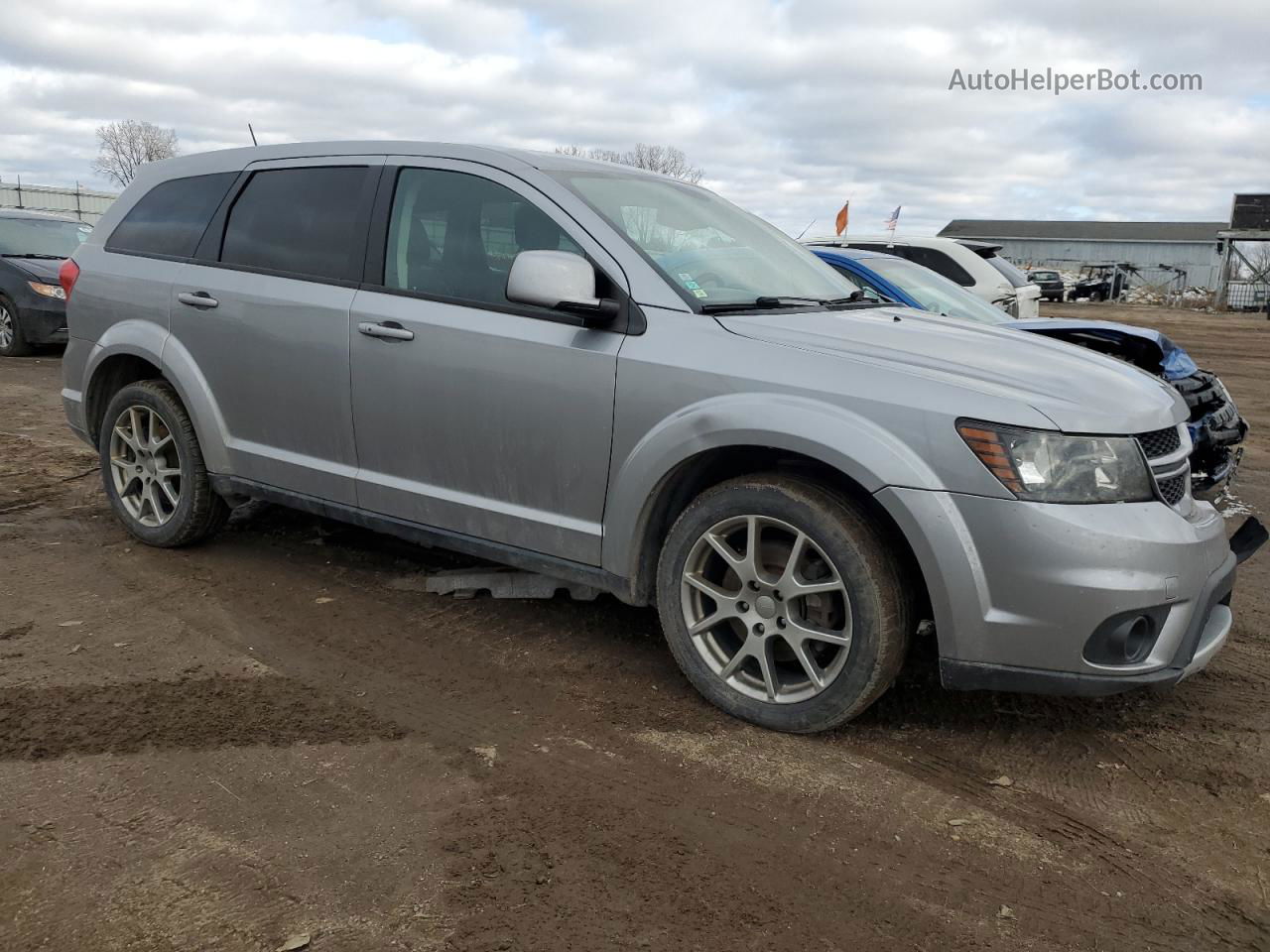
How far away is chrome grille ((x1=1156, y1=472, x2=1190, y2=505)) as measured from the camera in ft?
10.6

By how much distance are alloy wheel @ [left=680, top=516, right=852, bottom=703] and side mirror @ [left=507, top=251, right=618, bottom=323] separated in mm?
880

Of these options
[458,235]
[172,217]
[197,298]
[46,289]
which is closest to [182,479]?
[197,298]

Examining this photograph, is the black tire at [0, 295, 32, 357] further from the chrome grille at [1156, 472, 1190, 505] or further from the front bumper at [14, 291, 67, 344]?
the chrome grille at [1156, 472, 1190, 505]

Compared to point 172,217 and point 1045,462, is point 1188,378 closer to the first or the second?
point 1045,462

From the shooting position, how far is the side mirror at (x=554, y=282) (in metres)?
3.48

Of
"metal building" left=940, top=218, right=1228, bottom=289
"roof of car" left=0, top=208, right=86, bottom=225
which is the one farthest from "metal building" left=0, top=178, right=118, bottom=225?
"metal building" left=940, top=218, right=1228, bottom=289

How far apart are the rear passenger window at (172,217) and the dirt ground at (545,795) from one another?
5.42 feet

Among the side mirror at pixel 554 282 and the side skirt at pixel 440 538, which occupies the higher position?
the side mirror at pixel 554 282

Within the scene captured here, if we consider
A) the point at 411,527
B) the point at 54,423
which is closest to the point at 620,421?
the point at 411,527

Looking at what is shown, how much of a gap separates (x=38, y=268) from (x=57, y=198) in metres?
26.6

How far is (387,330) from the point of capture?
409 cm

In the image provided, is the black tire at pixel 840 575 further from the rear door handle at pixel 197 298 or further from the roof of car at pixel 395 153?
the rear door handle at pixel 197 298

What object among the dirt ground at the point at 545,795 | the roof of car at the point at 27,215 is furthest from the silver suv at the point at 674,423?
the roof of car at the point at 27,215

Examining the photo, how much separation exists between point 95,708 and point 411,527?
128 centimetres
